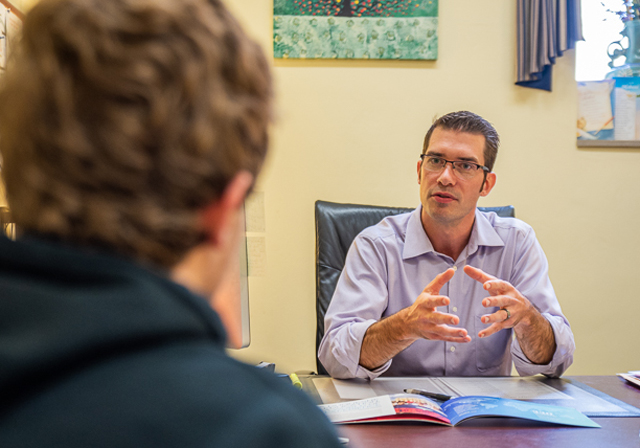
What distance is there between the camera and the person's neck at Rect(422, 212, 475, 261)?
1.69 meters

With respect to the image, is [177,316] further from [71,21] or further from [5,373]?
[71,21]

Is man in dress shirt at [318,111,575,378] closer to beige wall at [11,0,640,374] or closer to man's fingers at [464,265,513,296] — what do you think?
man's fingers at [464,265,513,296]

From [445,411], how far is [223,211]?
789 millimetres

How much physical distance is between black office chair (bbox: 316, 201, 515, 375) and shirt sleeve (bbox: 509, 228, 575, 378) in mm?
490

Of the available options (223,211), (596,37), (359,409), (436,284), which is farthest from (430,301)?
(596,37)

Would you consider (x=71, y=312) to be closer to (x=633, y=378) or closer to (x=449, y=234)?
(x=633, y=378)

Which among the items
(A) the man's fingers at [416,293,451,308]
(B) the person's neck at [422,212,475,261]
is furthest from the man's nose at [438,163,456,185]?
(A) the man's fingers at [416,293,451,308]

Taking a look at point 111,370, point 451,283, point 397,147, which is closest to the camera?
point 111,370

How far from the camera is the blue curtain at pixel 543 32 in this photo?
2.27 m

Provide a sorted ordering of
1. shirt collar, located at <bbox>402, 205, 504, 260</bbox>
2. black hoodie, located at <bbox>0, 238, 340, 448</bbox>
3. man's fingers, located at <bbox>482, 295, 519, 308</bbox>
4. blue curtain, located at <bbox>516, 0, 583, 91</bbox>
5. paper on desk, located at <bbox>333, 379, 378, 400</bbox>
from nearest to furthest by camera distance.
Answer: black hoodie, located at <bbox>0, 238, 340, 448</bbox> → paper on desk, located at <bbox>333, 379, 378, 400</bbox> → man's fingers, located at <bbox>482, 295, 519, 308</bbox> → shirt collar, located at <bbox>402, 205, 504, 260</bbox> → blue curtain, located at <bbox>516, 0, 583, 91</bbox>

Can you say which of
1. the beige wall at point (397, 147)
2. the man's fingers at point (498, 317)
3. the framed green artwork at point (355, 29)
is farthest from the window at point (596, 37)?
the man's fingers at point (498, 317)

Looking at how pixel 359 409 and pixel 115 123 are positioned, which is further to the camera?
pixel 359 409

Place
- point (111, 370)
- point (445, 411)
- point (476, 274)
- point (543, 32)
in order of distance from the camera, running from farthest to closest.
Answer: point (543, 32) → point (476, 274) → point (445, 411) → point (111, 370)

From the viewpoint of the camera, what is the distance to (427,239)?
166 centimetres
